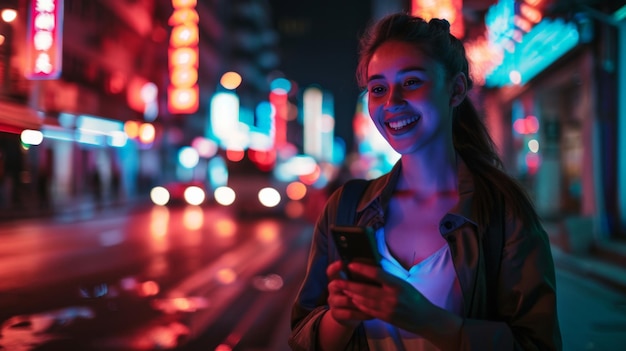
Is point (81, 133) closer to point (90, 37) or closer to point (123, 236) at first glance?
point (123, 236)

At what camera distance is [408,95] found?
1.95 metres

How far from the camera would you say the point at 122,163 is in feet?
129

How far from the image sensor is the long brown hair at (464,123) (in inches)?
A: 74.2

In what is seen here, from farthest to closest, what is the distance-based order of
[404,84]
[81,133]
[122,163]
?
[122,163], [81,133], [404,84]

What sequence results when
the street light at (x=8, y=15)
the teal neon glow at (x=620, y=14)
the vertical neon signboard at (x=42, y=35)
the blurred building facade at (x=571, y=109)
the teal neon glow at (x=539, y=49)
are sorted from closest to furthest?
1. the street light at (x=8, y=15)
2. the vertical neon signboard at (x=42, y=35)
3. the teal neon glow at (x=620, y=14)
4. the blurred building facade at (x=571, y=109)
5. the teal neon glow at (x=539, y=49)

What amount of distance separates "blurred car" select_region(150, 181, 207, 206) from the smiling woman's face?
31.0 meters

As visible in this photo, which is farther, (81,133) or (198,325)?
(198,325)

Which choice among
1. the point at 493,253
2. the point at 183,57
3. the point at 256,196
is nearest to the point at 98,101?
the point at 256,196

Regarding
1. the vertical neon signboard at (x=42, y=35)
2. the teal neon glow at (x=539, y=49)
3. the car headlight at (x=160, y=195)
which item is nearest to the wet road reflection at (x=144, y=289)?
the vertical neon signboard at (x=42, y=35)

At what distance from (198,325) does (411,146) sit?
16.1 feet

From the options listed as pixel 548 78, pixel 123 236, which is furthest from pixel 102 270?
pixel 548 78

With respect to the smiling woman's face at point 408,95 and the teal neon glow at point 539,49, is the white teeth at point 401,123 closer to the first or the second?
the smiling woman's face at point 408,95

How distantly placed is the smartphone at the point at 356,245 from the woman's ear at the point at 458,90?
2.42 feet

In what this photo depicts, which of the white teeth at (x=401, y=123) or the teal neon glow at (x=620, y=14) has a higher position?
the teal neon glow at (x=620, y=14)
